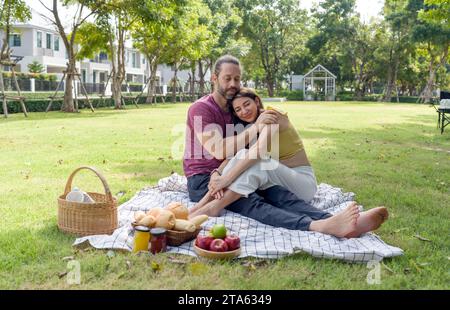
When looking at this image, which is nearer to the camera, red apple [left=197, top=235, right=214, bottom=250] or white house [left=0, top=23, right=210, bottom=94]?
red apple [left=197, top=235, right=214, bottom=250]

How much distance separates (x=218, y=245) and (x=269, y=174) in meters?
1.12

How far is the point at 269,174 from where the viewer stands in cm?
448

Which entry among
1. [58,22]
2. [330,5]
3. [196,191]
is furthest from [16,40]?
[196,191]

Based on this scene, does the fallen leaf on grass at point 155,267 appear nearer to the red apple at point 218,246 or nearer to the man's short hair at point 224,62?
the red apple at point 218,246

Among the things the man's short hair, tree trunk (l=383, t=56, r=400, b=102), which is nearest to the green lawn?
the man's short hair

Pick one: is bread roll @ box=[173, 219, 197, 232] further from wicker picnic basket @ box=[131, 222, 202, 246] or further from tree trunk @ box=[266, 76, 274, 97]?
tree trunk @ box=[266, 76, 274, 97]

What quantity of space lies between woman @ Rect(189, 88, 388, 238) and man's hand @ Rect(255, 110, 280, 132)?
0.12 feet

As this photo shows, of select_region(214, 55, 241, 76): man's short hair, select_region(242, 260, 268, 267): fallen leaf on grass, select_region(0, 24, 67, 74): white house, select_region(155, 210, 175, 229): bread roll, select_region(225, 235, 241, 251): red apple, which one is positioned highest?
select_region(0, 24, 67, 74): white house

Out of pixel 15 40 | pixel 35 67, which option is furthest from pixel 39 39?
pixel 35 67

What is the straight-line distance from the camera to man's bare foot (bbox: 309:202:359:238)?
12.9 ft

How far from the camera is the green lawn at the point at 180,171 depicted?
10.6 ft
